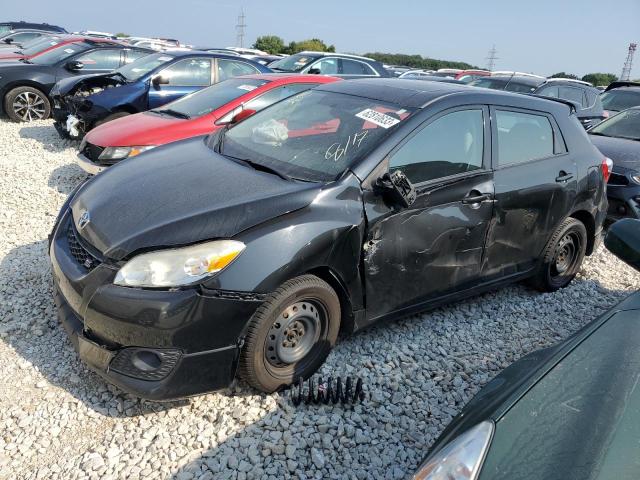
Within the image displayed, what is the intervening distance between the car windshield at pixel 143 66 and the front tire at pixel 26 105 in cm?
192

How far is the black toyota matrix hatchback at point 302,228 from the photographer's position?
247 cm

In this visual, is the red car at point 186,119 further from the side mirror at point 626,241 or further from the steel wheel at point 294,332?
the side mirror at point 626,241

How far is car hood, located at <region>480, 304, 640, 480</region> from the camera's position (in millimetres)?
1431

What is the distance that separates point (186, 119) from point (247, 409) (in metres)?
4.10

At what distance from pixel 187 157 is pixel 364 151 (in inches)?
47.0

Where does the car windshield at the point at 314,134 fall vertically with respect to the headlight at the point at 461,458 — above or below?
above

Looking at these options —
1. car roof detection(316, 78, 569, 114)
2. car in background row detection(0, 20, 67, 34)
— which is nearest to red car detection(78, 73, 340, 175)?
car roof detection(316, 78, 569, 114)

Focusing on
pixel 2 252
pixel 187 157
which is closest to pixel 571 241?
pixel 187 157

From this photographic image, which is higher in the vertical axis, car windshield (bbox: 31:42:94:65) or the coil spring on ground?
car windshield (bbox: 31:42:94:65)

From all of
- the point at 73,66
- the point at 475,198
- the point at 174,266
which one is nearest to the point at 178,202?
the point at 174,266

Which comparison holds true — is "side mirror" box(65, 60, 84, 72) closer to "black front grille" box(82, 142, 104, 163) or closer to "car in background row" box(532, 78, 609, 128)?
"black front grille" box(82, 142, 104, 163)

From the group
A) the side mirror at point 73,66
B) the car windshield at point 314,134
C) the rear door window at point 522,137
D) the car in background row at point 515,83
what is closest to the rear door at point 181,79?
the side mirror at point 73,66

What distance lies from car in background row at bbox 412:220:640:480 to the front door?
1142 millimetres

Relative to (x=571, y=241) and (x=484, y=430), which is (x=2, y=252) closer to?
(x=484, y=430)
